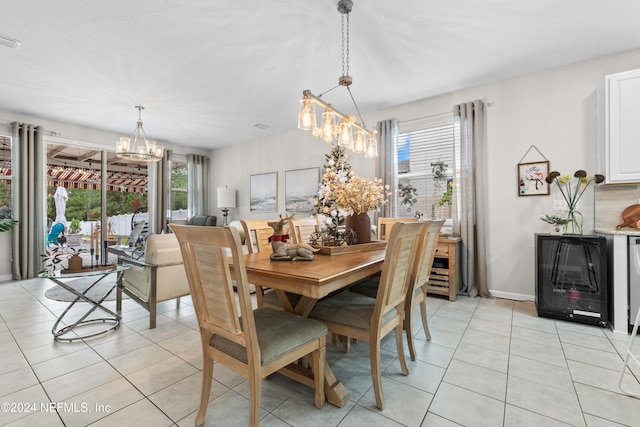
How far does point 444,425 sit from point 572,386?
0.95 m

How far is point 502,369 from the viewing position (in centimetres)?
192

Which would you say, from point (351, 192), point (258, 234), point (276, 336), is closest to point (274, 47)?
point (351, 192)

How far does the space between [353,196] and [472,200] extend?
2099 mm

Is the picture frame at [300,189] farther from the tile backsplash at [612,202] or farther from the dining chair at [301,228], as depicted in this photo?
the tile backsplash at [612,202]

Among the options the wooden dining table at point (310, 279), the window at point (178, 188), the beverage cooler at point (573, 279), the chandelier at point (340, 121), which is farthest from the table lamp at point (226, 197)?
the beverage cooler at point (573, 279)

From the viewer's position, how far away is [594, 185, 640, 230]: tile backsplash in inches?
112

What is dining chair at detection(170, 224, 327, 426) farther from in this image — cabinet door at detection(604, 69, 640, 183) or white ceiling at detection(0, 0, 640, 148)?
cabinet door at detection(604, 69, 640, 183)

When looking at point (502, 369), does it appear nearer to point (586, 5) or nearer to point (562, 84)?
point (586, 5)

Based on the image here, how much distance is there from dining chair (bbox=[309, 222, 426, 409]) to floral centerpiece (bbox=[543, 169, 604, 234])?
2.35 m

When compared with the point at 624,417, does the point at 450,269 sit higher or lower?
higher

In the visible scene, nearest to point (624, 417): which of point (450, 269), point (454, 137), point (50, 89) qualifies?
point (450, 269)

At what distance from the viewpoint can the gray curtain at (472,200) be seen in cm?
352

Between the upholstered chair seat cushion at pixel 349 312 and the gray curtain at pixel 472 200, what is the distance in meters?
2.25

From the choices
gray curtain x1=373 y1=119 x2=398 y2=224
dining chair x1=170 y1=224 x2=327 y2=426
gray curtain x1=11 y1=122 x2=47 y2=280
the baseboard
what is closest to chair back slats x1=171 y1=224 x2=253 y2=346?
dining chair x1=170 y1=224 x2=327 y2=426
